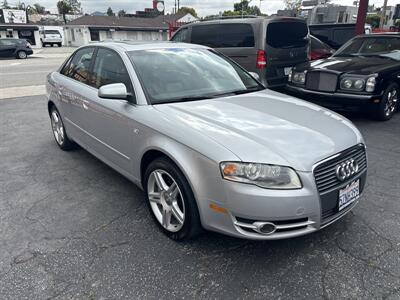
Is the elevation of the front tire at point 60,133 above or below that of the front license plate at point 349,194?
below

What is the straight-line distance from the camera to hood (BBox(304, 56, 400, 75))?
5.85m

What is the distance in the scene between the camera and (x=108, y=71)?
3.67 meters

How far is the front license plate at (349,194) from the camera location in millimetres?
2559

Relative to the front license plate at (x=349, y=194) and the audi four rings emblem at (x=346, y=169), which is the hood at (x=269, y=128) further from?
the front license plate at (x=349, y=194)

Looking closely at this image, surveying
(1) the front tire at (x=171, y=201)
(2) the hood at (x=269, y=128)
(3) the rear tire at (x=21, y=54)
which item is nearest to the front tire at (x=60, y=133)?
(1) the front tire at (x=171, y=201)

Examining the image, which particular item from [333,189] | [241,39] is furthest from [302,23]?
[333,189]

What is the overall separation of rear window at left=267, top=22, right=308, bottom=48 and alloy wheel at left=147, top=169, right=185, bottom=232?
4887 millimetres

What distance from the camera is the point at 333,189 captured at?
8.06ft

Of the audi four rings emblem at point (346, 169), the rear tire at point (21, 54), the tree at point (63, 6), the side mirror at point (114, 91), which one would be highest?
the tree at point (63, 6)

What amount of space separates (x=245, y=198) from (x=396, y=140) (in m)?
4.08

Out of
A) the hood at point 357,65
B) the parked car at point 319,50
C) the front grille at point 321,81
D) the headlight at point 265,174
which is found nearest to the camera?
the headlight at point 265,174

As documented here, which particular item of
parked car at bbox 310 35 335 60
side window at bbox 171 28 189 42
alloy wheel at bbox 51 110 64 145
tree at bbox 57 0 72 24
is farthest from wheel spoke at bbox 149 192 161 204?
tree at bbox 57 0 72 24

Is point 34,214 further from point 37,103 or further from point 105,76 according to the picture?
point 37,103

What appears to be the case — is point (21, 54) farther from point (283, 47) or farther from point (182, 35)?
point (283, 47)
